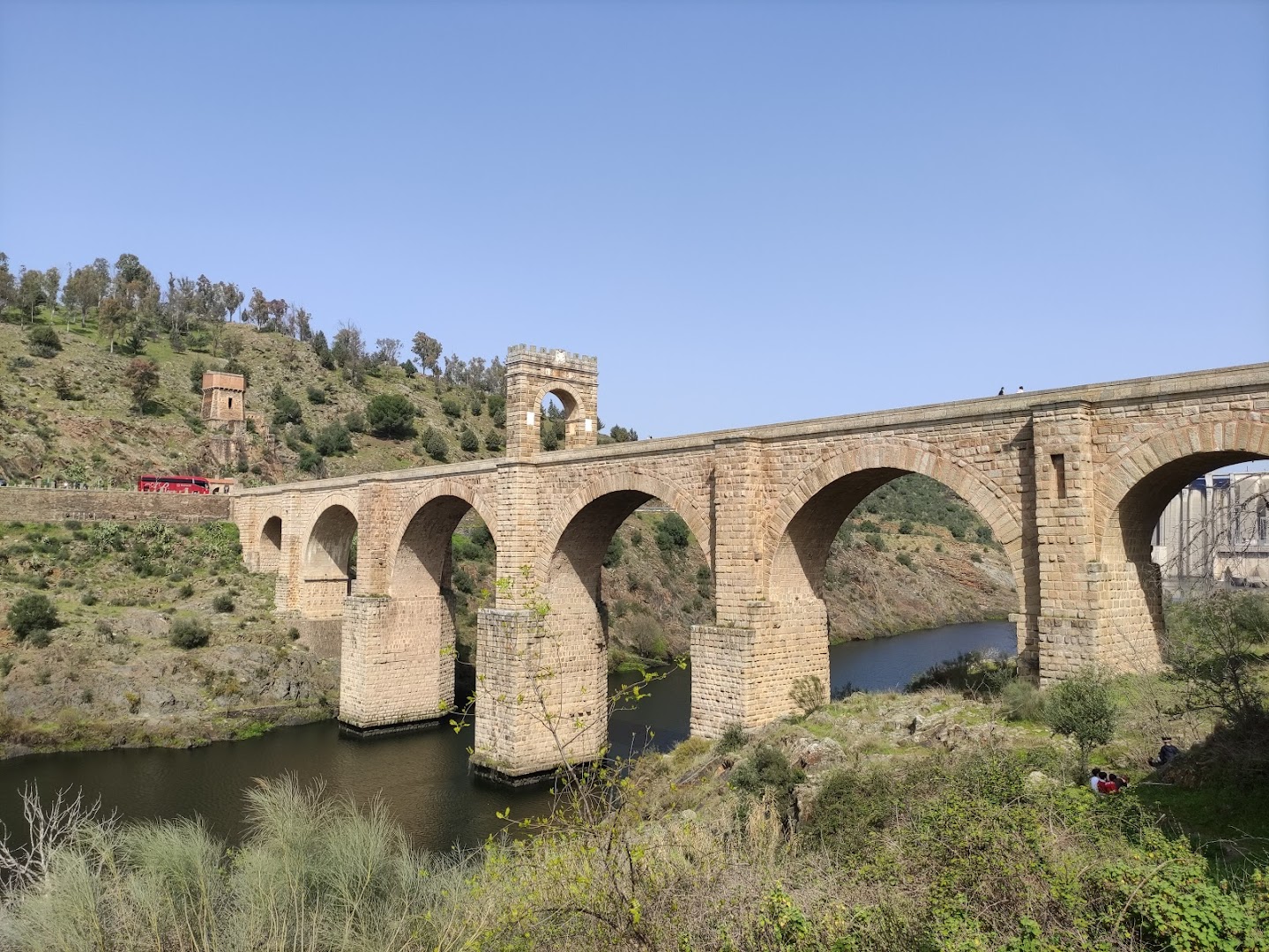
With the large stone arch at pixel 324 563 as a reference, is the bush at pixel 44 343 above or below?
above

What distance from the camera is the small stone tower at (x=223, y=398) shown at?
165 feet

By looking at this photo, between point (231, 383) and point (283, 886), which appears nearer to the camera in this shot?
point (283, 886)

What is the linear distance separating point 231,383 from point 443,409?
15.3m

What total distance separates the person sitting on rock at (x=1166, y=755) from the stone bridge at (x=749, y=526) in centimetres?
180

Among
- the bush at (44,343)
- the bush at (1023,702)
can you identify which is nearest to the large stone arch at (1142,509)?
the bush at (1023,702)

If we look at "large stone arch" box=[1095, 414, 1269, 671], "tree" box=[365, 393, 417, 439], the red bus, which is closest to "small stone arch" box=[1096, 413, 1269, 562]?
"large stone arch" box=[1095, 414, 1269, 671]

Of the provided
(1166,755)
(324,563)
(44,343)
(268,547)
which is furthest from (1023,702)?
(44,343)

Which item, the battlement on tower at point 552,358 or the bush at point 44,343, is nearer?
the battlement on tower at point 552,358

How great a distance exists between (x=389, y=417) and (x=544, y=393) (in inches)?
1460

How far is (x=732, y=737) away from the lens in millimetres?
14484

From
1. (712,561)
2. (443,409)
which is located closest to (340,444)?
(443,409)

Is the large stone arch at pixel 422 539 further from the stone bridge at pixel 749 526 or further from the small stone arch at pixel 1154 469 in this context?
the small stone arch at pixel 1154 469

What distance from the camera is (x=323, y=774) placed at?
805 inches

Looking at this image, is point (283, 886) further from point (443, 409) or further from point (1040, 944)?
point (443, 409)
